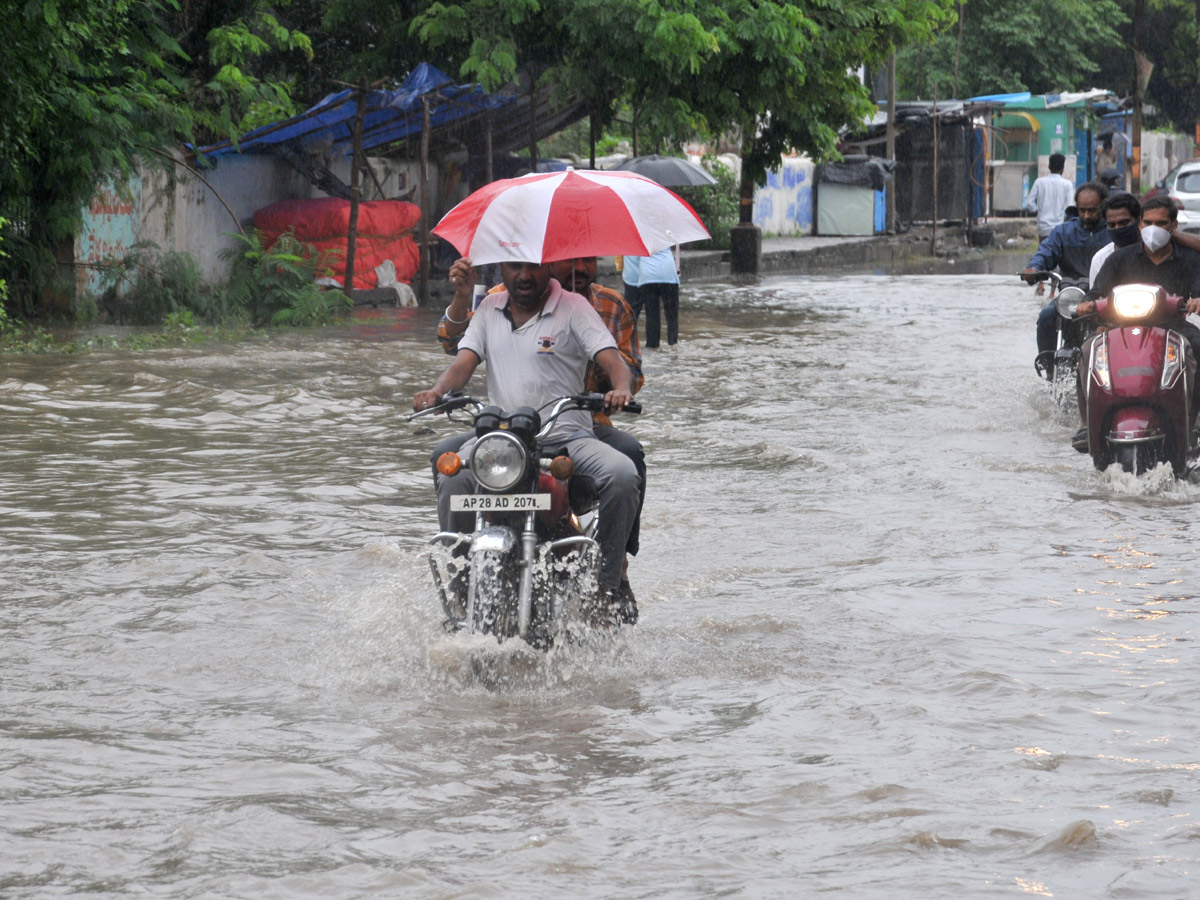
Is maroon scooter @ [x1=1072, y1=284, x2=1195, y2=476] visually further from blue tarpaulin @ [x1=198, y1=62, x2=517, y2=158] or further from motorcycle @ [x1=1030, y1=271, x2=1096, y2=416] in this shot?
blue tarpaulin @ [x1=198, y1=62, x2=517, y2=158]

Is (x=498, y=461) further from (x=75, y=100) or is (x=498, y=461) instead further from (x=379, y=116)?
(x=379, y=116)

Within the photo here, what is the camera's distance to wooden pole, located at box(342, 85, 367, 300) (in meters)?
17.3

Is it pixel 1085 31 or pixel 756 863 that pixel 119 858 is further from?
pixel 1085 31

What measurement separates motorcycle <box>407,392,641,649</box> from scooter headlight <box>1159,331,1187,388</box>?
389cm

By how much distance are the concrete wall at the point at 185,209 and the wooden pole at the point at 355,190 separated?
131 centimetres

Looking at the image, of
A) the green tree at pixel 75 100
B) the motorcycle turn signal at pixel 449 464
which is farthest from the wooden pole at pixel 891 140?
the motorcycle turn signal at pixel 449 464

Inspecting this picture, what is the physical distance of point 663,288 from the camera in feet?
48.6

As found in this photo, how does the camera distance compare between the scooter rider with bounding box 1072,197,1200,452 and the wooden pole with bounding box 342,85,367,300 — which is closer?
the scooter rider with bounding box 1072,197,1200,452

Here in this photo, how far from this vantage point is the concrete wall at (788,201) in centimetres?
3478

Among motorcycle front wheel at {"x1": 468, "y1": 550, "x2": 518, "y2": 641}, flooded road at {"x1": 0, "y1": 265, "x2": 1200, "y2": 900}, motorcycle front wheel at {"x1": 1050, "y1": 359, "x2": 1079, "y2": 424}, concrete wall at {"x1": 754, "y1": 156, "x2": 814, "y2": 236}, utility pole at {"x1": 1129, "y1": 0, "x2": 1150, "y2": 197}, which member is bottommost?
flooded road at {"x1": 0, "y1": 265, "x2": 1200, "y2": 900}

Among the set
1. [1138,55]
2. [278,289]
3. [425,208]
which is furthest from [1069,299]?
[1138,55]

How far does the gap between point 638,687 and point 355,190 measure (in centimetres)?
1341

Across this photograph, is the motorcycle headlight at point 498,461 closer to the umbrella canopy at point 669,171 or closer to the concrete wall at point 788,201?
the umbrella canopy at point 669,171

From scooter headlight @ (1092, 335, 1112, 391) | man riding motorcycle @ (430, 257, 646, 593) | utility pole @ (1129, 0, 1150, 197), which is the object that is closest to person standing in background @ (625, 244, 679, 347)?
scooter headlight @ (1092, 335, 1112, 391)
